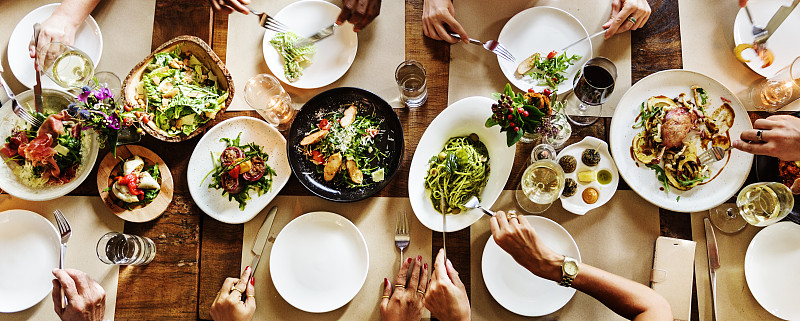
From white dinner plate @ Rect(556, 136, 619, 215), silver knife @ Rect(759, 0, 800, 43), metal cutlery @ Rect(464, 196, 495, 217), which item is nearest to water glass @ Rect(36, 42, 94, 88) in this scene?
metal cutlery @ Rect(464, 196, 495, 217)

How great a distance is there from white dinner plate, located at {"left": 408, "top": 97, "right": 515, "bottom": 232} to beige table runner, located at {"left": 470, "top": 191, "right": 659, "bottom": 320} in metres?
0.15

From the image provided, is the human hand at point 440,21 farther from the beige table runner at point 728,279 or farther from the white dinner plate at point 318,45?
the beige table runner at point 728,279

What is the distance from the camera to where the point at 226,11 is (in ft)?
7.43

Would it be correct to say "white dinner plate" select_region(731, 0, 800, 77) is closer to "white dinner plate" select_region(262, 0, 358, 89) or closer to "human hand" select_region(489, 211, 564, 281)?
"human hand" select_region(489, 211, 564, 281)

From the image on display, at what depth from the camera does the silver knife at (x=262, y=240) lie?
7.22 ft

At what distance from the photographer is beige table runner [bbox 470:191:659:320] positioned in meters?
2.16

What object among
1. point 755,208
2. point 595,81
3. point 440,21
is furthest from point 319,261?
point 755,208

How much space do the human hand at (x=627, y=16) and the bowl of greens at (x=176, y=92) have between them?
6.24 ft

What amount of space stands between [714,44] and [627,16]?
512mm

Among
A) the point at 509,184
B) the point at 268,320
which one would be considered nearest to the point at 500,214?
the point at 509,184

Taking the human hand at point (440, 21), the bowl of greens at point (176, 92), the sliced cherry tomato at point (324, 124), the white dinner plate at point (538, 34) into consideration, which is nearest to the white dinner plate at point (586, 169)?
the white dinner plate at point (538, 34)

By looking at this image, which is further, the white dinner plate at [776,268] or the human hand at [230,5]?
the human hand at [230,5]

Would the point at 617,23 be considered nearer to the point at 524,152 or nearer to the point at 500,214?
the point at 524,152

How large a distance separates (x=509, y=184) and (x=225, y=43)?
1650mm
